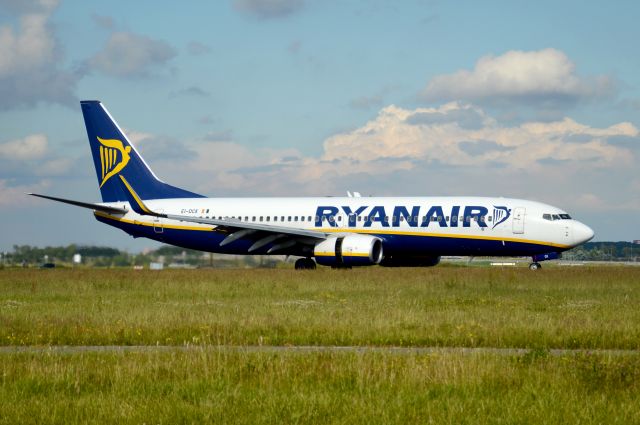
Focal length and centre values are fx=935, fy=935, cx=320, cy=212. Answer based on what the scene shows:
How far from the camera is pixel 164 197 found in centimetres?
6078

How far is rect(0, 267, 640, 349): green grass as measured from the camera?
65.8ft

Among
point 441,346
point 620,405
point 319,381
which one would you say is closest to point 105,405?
point 319,381

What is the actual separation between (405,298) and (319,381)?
55.9 feet

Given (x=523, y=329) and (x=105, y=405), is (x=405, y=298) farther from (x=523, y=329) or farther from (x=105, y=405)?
(x=105, y=405)

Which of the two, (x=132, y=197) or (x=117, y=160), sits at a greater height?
(x=117, y=160)

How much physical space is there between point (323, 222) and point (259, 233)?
3672 millimetres

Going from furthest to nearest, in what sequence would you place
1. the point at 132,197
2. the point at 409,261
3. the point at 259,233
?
the point at 132,197
the point at 409,261
the point at 259,233

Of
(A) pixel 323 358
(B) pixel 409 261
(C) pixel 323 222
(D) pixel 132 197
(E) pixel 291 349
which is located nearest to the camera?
(A) pixel 323 358

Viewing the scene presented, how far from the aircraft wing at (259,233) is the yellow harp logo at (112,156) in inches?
240

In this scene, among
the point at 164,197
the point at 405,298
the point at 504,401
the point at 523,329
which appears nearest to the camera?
the point at 504,401

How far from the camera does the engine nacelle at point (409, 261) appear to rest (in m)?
54.2

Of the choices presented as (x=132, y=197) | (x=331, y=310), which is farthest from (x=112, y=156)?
(x=331, y=310)

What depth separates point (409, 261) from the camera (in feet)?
180

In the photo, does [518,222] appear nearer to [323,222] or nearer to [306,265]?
[323,222]
